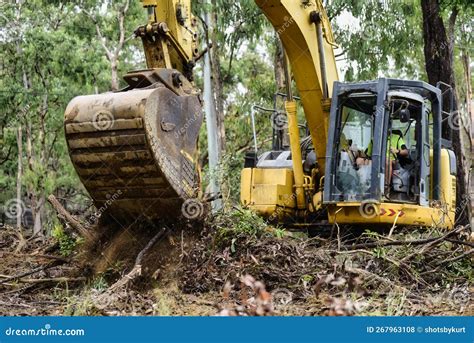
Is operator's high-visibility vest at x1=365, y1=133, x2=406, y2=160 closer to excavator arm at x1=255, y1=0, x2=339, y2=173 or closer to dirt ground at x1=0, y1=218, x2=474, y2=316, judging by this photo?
excavator arm at x1=255, y1=0, x2=339, y2=173

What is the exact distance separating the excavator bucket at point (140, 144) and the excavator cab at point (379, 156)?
109 inches

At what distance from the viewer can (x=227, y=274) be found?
8008mm

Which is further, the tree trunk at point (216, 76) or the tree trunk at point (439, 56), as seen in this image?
the tree trunk at point (216, 76)

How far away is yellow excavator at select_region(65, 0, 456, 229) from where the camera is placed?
7.68 metres

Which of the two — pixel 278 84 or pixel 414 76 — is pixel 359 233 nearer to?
pixel 278 84

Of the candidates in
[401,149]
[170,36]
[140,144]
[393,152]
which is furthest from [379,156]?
[140,144]

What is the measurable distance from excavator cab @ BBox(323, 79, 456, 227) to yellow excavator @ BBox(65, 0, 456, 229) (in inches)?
0.5

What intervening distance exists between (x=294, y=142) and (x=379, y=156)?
5.84ft

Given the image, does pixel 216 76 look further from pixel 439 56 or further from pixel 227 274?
pixel 227 274

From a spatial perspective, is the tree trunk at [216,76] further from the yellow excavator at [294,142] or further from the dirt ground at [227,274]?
the dirt ground at [227,274]

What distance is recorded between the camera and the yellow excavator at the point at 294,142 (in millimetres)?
7676

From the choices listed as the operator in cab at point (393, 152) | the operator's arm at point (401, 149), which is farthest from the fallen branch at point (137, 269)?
the operator's arm at point (401, 149)

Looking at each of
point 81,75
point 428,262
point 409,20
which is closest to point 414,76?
point 409,20

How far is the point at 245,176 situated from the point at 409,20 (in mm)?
11095
